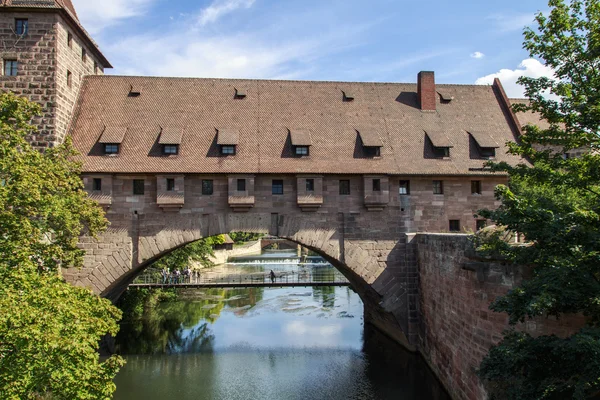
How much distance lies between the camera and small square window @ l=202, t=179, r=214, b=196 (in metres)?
19.0

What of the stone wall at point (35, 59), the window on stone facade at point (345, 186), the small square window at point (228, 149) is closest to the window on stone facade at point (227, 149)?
the small square window at point (228, 149)

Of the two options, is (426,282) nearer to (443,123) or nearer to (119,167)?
(443,123)

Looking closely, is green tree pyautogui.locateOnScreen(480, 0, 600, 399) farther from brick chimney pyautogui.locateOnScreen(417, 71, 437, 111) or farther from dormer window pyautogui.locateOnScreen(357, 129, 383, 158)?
brick chimney pyautogui.locateOnScreen(417, 71, 437, 111)

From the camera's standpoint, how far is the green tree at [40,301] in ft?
30.1

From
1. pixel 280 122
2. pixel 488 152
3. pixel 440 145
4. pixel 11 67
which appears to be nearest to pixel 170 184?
pixel 280 122

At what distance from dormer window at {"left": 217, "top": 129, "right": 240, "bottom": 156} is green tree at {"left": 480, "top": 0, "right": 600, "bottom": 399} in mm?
11486

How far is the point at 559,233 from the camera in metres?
8.08

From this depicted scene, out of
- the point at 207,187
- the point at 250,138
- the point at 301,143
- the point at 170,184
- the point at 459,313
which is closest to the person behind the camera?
the point at 459,313

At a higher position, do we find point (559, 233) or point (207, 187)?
point (207, 187)

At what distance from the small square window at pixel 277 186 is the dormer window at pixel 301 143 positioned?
136cm

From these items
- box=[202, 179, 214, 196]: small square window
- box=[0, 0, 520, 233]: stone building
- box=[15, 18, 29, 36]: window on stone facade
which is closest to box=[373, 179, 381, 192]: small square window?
box=[0, 0, 520, 233]: stone building

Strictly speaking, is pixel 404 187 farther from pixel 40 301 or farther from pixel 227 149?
pixel 40 301

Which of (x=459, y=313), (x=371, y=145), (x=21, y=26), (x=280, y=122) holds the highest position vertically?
(x=21, y=26)

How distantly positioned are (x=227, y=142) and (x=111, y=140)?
14.2 feet
